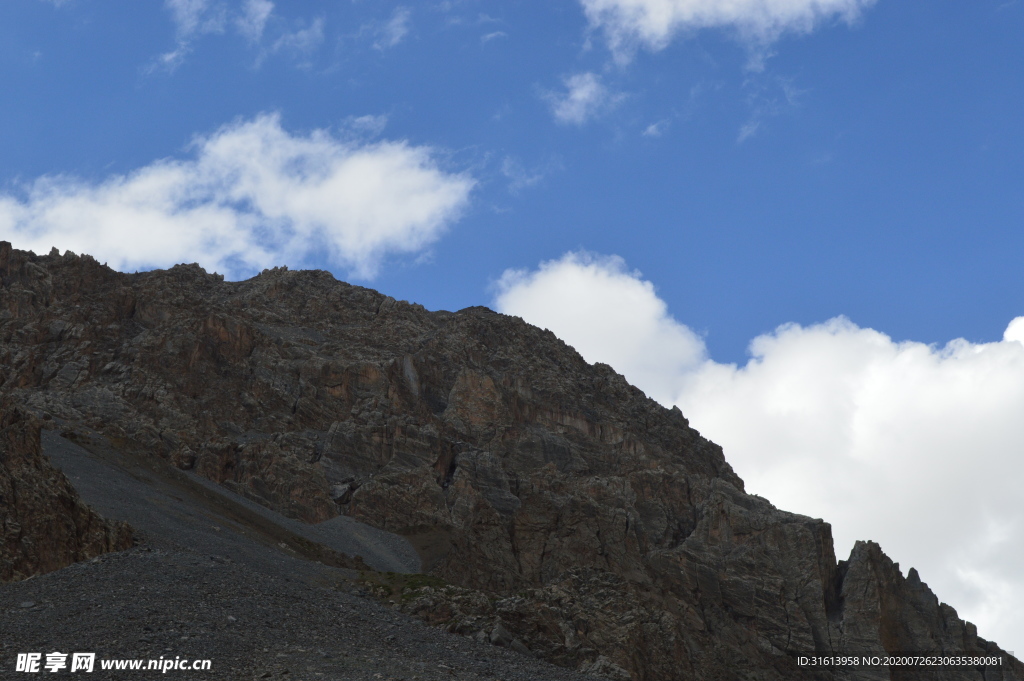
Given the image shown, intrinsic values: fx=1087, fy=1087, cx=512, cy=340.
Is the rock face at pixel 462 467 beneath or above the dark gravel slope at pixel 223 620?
above

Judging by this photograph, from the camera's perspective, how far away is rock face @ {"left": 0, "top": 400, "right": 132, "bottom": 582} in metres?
57.9

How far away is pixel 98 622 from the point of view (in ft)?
155

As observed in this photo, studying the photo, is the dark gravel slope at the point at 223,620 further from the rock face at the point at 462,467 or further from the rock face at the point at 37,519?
the rock face at the point at 462,467

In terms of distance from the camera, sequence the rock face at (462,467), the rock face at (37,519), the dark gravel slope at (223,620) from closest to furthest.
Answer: the dark gravel slope at (223,620) → the rock face at (37,519) → the rock face at (462,467)

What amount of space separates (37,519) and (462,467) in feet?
206

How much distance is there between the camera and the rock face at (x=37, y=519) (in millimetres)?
57875

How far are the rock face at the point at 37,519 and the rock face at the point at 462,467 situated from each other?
98.8 ft

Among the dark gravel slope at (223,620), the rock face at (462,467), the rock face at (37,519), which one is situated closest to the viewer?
the dark gravel slope at (223,620)

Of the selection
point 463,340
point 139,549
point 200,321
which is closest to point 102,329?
point 200,321

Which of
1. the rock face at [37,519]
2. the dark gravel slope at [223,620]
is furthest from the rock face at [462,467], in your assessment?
the rock face at [37,519]

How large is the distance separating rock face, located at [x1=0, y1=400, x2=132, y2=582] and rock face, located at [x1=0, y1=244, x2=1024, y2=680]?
3010 cm

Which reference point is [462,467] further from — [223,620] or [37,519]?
[223,620]

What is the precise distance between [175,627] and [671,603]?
57962 millimetres

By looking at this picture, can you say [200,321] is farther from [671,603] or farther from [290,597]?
[290,597]
